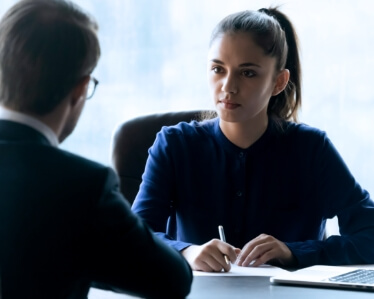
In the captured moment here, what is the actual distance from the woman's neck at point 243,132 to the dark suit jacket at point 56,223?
43.5 inches

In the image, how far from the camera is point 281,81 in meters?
2.25

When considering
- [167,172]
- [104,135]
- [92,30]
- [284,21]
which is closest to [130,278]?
[92,30]

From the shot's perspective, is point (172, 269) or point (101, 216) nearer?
point (101, 216)

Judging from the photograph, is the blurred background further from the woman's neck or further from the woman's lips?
the woman's lips

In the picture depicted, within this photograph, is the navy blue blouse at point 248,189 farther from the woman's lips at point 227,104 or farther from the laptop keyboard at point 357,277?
the laptop keyboard at point 357,277

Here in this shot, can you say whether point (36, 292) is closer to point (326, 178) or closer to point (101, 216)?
point (101, 216)

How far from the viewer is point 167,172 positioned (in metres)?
2.14

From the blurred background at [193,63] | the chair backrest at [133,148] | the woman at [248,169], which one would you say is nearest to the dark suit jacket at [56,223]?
the woman at [248,169]

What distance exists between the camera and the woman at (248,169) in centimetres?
207

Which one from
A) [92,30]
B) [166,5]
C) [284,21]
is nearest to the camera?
[92,30]

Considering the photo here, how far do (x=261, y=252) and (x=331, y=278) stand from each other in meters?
0.24

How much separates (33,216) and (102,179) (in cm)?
11

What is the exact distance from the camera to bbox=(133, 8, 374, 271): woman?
2.07m

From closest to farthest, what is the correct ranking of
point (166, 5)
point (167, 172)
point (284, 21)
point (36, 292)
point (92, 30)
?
point (36, 292), point (92, 30), point (167, 172), point (284, 21), point (166, 5)
